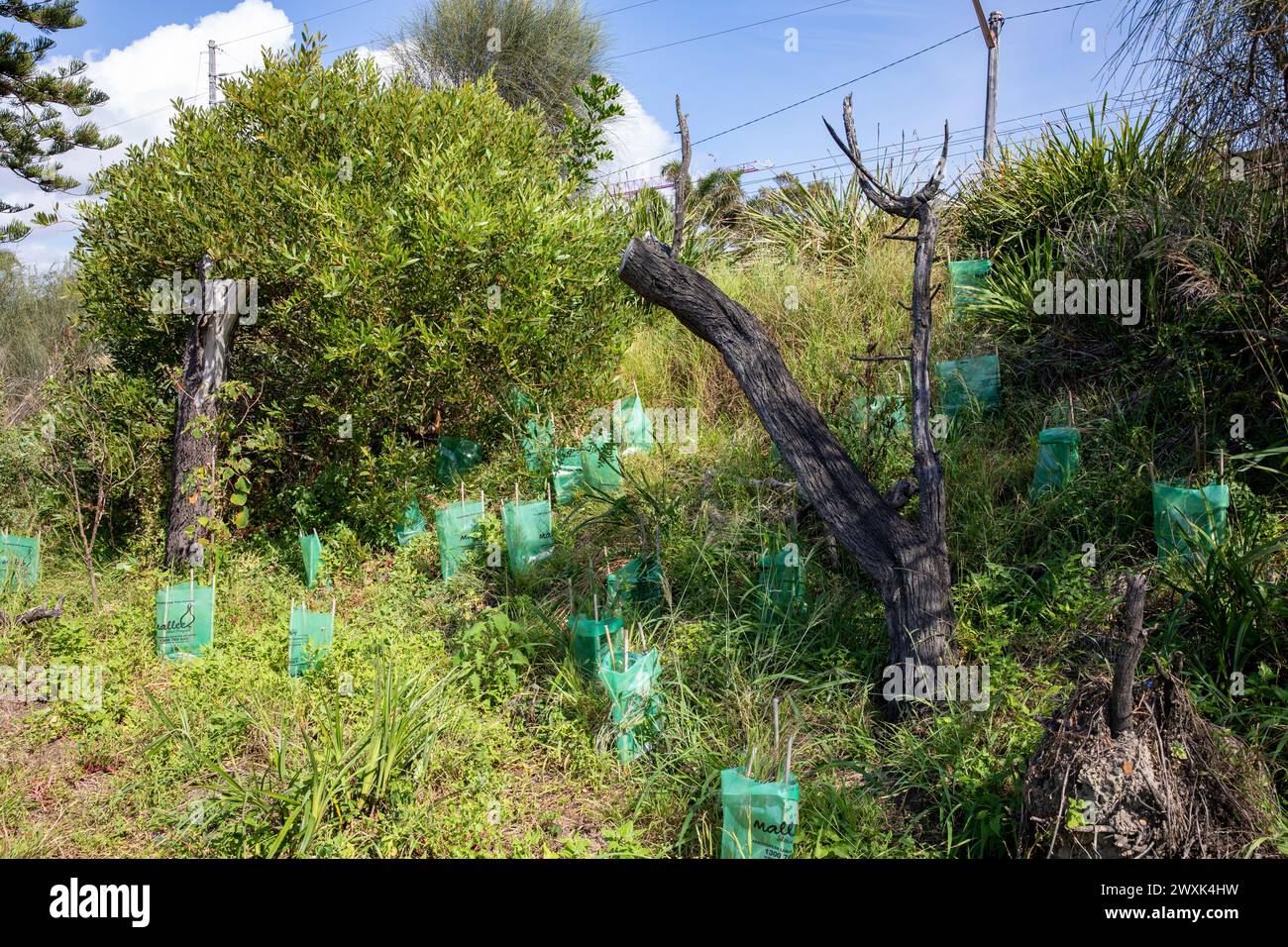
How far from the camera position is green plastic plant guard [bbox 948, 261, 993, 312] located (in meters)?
6.34

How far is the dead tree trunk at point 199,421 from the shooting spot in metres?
5.01

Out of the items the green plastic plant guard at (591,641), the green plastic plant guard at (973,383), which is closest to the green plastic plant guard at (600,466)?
the green plastic plant guard at (591,641)

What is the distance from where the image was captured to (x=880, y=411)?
15.2 feet

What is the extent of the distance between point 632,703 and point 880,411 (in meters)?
2.22

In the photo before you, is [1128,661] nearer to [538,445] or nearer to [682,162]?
[682,162]

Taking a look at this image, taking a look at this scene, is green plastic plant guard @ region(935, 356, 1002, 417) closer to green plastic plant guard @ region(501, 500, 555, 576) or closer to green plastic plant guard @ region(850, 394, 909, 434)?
green plastic plant guard @ region(850, 394, 909, 434)

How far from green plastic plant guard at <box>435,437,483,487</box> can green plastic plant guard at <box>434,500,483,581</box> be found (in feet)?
2.88

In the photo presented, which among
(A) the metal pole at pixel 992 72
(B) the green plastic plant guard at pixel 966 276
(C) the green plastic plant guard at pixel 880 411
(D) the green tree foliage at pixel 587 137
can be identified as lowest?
(C) the green plastic plant guard at pixel 880 411

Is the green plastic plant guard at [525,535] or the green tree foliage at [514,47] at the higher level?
the green tree foliage at [514,47]

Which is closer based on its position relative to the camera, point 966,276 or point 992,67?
point 966,276

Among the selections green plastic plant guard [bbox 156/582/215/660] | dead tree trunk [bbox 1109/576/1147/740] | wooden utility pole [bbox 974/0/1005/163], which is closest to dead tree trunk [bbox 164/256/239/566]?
green plastic plant guard [bbox 156/582/215/660]

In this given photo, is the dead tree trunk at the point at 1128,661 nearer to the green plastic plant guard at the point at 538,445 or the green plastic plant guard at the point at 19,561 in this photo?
the green plastic plant guard at the point at 538,445

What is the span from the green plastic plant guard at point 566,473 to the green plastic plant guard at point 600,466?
0.24 feet

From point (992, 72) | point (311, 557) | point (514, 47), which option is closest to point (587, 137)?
point (311, 557)
